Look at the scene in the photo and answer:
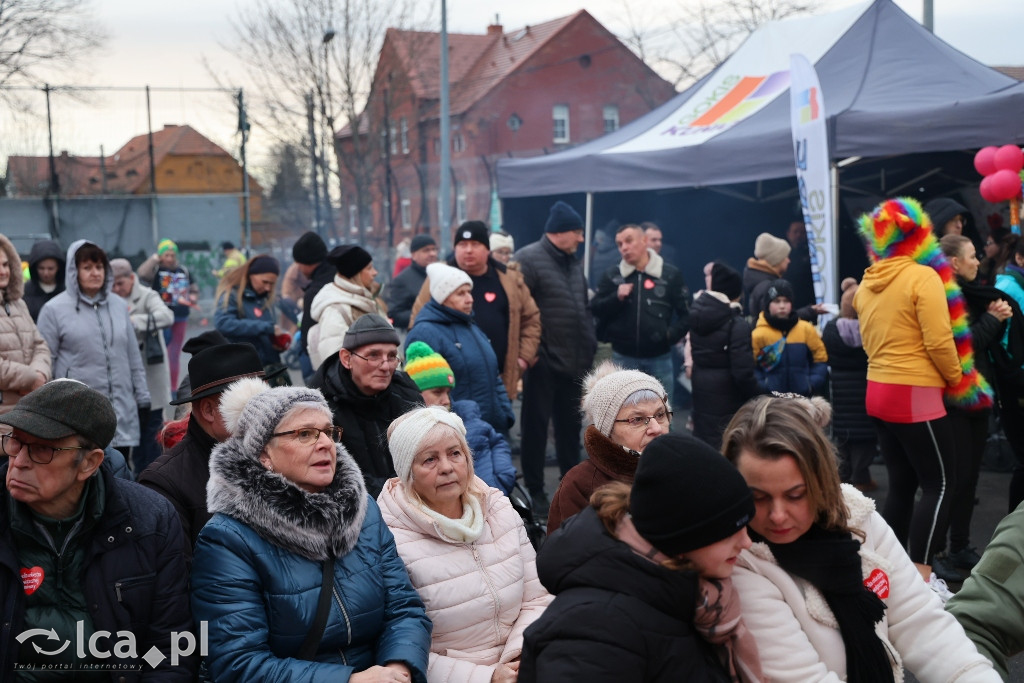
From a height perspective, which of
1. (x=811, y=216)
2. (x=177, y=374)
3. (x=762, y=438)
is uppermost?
(x=811, y=216)

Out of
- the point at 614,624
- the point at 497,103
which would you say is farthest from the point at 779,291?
the point at 497,103

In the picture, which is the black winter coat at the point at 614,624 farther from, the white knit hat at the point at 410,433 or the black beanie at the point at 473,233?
the black beanie at the point at 473,233

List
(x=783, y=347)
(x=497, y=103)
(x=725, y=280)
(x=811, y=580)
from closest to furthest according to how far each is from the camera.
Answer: (x=811, y=580), (x=725, y=280), (x=783, y=347), (x=497, y=103)

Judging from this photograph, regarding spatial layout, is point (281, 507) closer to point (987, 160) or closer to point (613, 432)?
point (613, 432)

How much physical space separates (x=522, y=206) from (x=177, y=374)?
216 inches

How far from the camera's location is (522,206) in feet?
47.0

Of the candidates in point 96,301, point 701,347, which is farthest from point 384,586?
point 701,347

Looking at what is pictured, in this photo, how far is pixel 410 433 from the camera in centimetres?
351

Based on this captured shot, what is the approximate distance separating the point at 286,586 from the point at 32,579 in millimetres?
696

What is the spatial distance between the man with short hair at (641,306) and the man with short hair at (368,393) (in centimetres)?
360

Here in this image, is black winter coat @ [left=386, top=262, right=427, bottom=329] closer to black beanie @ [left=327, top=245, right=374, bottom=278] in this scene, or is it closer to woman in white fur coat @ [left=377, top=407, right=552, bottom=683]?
black beanie @ [left=327, top=245, right=374, bottom=278]

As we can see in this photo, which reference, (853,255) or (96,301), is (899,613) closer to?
(96,301)

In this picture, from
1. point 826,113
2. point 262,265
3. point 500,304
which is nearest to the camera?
point 500,304

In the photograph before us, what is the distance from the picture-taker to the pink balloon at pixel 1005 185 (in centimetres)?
734
